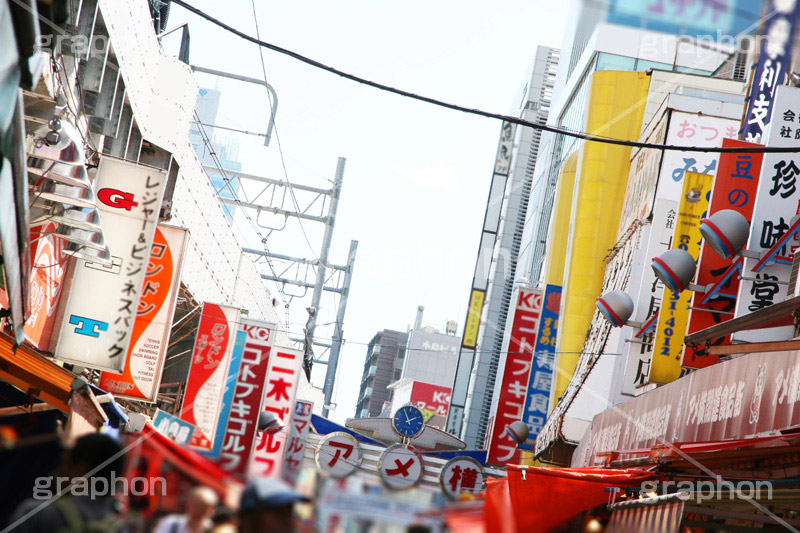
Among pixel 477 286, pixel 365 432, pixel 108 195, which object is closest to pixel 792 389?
pixel 108 195

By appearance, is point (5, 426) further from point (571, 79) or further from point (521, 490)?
point (571, 79)

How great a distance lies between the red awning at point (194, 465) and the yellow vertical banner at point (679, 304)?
1066 centimetres

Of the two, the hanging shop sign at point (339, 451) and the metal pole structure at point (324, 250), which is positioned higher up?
the metal pole structure at point (324, 250)

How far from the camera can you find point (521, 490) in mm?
8945

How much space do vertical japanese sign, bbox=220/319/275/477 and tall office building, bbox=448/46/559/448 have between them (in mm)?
46928

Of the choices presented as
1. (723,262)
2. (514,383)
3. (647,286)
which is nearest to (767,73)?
(723,262)

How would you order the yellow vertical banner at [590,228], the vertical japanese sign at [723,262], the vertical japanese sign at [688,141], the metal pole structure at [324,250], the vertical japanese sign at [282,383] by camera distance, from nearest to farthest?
the vertical japanese sign at [723,262]
the vertical japanese sign at [688,141]
the vertical japanese sign at [282,383]
the yellow vertical banner at [590,228]
the metal pole structure at [324,250]

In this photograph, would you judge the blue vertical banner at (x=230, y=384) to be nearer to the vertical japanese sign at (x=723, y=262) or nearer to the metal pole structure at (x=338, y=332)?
the vertical japanese sign at (x=723, y=262)

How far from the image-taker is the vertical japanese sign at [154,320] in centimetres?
1548

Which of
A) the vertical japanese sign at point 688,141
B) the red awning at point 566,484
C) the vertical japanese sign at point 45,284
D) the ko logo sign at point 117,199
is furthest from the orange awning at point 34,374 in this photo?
the vertical japanese sign at point 688,141

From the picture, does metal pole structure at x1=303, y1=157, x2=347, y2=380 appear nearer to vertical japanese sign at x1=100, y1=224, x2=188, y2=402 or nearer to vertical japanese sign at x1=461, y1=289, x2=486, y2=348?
vertical japanese sign at x1=100, y1=224, x2=188, y2=402

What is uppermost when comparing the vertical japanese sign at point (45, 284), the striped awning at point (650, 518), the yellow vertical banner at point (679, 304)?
the yellow vertical banner at point (679, 304)

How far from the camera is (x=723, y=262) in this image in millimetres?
11781

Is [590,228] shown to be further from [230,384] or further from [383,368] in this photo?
[383,368]
